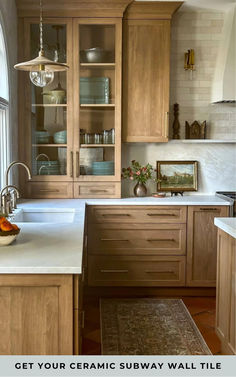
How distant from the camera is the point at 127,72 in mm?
4414

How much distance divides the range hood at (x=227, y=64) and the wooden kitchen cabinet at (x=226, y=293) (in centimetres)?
192

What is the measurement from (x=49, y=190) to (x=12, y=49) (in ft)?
4.30

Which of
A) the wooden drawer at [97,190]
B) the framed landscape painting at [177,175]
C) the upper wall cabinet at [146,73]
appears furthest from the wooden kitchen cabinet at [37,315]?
the framed landscape painting at [177,175]

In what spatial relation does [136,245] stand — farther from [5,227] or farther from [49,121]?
[5,227]

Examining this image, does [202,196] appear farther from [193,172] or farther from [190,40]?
[190,40]

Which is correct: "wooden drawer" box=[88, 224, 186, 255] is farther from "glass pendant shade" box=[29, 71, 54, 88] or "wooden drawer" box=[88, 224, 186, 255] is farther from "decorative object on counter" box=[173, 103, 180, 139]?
"glass pendant shade" box=[29, 71, 54, 88]

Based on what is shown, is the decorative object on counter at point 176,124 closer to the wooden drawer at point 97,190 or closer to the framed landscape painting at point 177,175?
the framed landscape painting at point 177,175

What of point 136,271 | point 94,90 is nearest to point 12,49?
point 94,90

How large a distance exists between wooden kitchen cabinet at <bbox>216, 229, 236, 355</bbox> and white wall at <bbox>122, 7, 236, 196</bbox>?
192 centimetres

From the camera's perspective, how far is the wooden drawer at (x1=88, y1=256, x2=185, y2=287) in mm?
4270

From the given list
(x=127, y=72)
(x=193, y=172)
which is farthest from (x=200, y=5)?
(x=193, y=172)

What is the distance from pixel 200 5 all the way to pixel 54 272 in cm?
351

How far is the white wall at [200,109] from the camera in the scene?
472 cm

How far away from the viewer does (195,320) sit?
376cm
